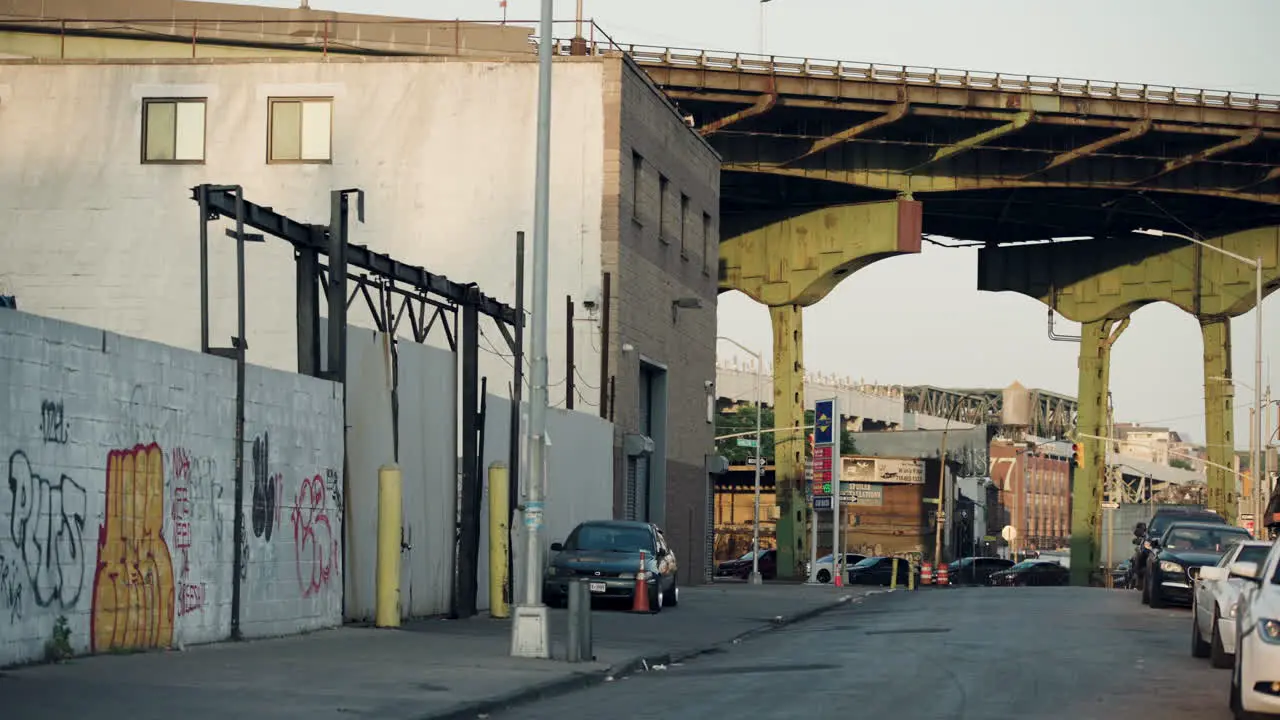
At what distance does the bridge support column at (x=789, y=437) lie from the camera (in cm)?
6450

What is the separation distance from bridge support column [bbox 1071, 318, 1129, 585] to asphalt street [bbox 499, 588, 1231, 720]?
43012 mm

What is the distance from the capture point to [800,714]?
1473cm

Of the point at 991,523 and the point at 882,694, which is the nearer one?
the point at 882,694

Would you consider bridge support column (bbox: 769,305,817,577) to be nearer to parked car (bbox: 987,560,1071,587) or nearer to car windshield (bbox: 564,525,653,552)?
parked car (bbox: 987,560,1071,587)

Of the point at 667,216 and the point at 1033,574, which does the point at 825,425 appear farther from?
the point at 1033,574

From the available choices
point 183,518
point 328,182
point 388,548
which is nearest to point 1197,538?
point 388,548

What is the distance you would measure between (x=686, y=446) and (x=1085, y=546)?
2922 centimetres

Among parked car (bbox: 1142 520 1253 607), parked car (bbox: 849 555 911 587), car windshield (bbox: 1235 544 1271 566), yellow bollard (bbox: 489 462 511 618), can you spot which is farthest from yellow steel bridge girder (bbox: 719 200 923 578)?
car windshield (bbox: 1235 544 1271 566)

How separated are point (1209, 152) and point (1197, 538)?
30.7 meters

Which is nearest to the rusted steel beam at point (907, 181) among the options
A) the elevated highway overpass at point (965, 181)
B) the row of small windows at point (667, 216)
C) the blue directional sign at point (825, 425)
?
the elevated highway overpass at point (965, 181)

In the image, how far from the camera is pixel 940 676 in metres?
18.5

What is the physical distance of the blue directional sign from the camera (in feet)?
212

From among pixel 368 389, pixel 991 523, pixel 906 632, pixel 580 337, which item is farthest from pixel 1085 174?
pixel 991 523

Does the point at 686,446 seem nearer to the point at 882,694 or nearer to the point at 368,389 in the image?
the point at 368,389
